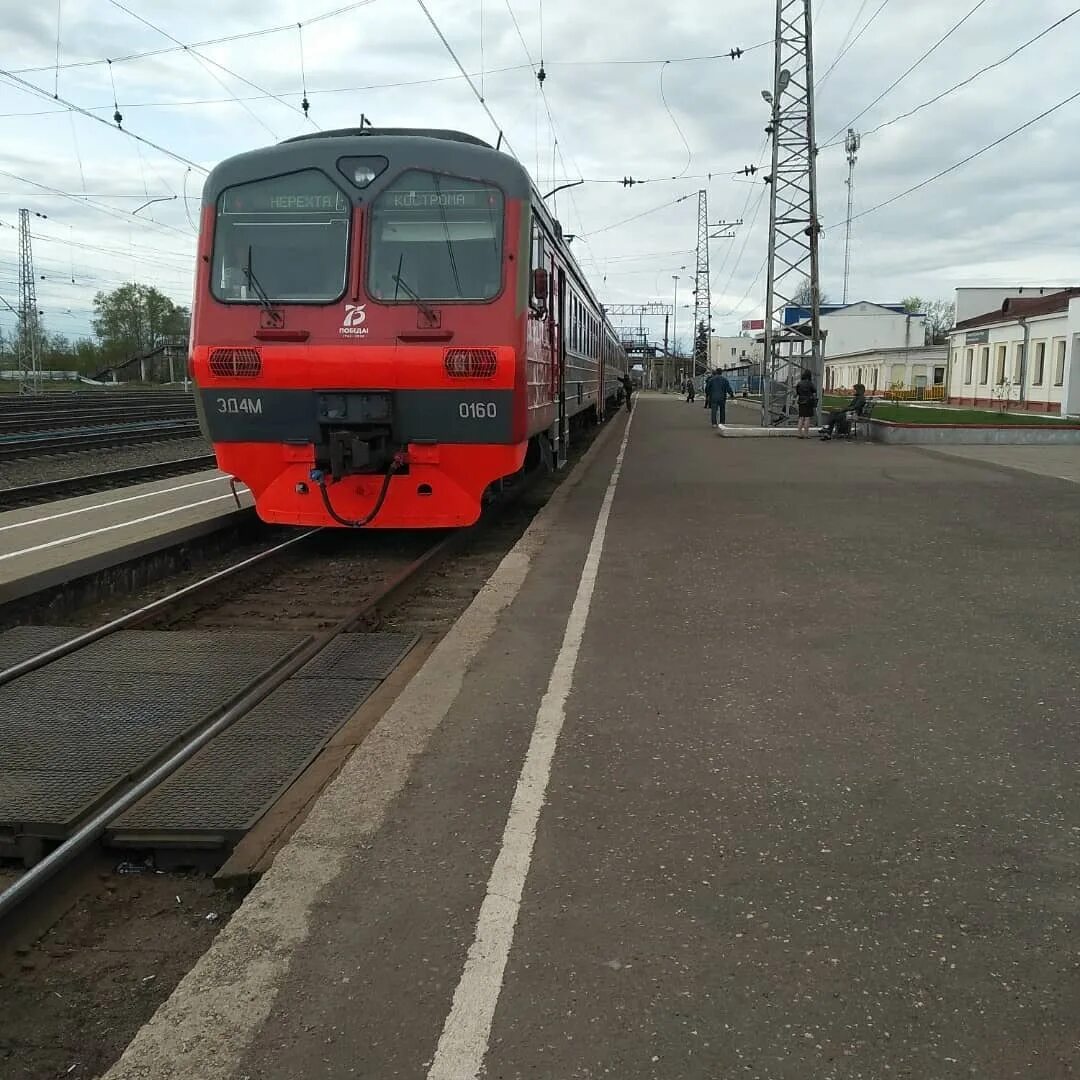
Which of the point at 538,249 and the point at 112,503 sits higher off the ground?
the point at 538,249

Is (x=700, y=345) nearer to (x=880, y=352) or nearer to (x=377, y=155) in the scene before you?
(x=880, y=352)

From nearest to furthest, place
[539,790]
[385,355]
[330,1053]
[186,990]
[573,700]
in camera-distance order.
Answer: [330,1053] < [186,990] < [539,790] < [573,700] < [385,355]

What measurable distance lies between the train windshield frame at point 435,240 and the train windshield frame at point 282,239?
1.05 feet

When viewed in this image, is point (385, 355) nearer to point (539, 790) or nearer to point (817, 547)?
point (817, 547)

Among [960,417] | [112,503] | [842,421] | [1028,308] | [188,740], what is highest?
[1028,308]

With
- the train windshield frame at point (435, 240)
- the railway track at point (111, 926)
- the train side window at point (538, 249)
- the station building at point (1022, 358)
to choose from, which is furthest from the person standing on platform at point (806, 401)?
the railway track at point (111, 926)

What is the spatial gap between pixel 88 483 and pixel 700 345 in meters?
67.4

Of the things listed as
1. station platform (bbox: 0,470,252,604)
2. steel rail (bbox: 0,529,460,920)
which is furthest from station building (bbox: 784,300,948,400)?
steel rail (bbox: 0,529,460,920)

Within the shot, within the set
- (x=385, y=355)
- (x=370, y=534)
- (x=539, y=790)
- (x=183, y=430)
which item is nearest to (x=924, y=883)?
(x=539, y=790)

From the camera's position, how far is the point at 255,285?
8.57m

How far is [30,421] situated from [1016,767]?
93.7 ft

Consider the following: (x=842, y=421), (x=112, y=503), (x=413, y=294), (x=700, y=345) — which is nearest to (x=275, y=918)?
(x=413, y=294)

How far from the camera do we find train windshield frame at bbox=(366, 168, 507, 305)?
8.45 m

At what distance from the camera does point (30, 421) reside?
Answer: 2722 centimetres
